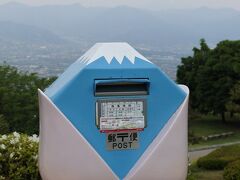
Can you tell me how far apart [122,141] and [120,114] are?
0.22 metres

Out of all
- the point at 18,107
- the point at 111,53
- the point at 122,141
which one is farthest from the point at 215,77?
the point at 122,141

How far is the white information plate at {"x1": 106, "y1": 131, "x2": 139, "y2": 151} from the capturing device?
419 cm

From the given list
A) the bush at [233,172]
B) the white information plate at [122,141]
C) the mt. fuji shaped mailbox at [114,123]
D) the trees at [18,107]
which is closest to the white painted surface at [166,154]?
the mt. fuji shaped mailbox at [114,123]

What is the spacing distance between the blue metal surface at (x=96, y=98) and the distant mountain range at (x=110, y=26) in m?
68.7

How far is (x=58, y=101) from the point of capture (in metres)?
4.12

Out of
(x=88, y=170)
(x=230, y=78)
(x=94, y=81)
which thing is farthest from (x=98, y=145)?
(x=230, y=78)

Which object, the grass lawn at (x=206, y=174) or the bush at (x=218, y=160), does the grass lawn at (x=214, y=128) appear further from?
the grass lawn at (x=206, y=174)

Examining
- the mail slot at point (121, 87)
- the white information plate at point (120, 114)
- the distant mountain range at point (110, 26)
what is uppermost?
the mail slot at point (121, 87)

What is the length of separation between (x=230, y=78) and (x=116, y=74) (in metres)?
23.6

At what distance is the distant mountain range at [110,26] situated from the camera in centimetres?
10281

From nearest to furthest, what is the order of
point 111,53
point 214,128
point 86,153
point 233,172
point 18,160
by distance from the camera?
point 86,153 < point 111,53 < point 18,160 < point 233,172 < point 214,128

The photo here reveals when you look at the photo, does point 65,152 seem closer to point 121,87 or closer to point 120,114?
point 120,114

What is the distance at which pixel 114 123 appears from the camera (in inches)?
164

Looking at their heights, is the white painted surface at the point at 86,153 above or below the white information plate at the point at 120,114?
below
